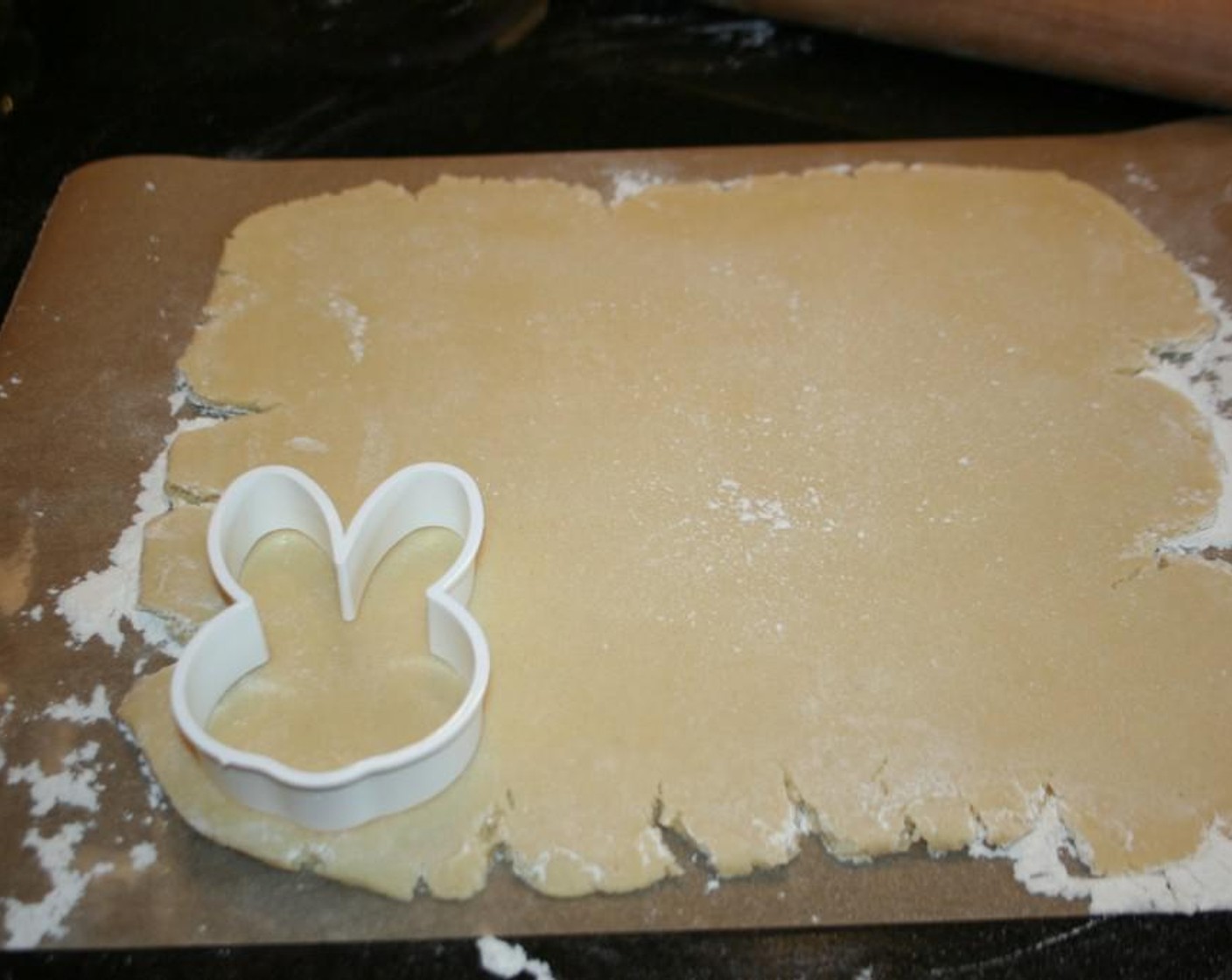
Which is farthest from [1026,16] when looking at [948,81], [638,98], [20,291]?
[20,291]

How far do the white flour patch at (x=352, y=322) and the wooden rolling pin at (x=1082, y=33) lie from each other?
105 cm

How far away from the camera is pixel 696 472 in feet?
4.83

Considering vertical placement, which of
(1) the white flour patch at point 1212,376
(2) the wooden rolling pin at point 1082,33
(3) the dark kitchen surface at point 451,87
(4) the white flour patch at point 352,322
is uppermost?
(2) the wooden rolling pin at point 1082,33

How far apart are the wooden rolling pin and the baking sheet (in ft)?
0.33

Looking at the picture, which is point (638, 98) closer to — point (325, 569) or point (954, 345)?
point (954, 345)

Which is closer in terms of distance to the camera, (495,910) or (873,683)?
(495,910)

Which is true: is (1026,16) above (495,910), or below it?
above

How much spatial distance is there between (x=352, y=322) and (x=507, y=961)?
85cm

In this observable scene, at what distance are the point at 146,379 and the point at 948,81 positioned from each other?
1.49 metres

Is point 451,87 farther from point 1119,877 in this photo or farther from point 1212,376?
point 1119,877

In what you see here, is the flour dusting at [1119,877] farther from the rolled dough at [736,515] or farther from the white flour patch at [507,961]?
the white flour patch at [507,961]

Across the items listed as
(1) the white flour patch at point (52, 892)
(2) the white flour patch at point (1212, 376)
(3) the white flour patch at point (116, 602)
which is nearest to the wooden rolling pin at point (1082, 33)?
(2) the white flour patch at point (1212, 376)

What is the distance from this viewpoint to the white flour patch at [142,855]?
1.20 metres

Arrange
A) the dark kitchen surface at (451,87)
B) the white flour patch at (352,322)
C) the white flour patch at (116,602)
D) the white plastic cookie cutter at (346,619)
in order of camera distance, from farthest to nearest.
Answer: the dark kitchen surface at (451,87) → the white flour patch at (352,322) → the white flour patch at (116,602) → the white plastic cookie cutter at (346,619)
